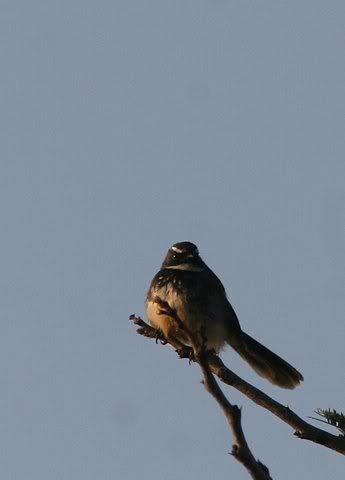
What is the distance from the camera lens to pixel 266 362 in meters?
7.46

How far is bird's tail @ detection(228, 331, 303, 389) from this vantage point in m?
7.20

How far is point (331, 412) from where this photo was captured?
3543mm

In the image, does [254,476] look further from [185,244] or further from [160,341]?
[185,244]

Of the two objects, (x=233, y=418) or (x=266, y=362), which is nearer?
(x=233, y=418)

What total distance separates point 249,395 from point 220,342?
3.40m

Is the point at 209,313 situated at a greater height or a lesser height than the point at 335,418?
greater

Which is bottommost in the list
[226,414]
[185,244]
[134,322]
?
[226,414]

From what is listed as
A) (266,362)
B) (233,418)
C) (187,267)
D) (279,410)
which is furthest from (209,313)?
(233,418)

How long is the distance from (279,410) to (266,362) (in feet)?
12.0

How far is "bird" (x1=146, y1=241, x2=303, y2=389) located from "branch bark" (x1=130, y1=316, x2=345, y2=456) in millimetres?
2395

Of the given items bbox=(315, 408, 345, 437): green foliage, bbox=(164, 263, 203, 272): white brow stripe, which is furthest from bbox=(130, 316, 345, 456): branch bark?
bbox=(164, 263, 203, 272): white brow stripe

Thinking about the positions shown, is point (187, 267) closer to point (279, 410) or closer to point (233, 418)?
point (279, 410)

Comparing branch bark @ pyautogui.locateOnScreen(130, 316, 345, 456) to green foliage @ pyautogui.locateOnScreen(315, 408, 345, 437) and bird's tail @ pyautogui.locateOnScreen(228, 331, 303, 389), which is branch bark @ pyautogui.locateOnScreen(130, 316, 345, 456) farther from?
bird's tail @ pyautogui.locateOnScreen(228, 331, 303, 389)

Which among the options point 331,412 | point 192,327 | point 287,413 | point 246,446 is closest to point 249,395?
point 287,413
